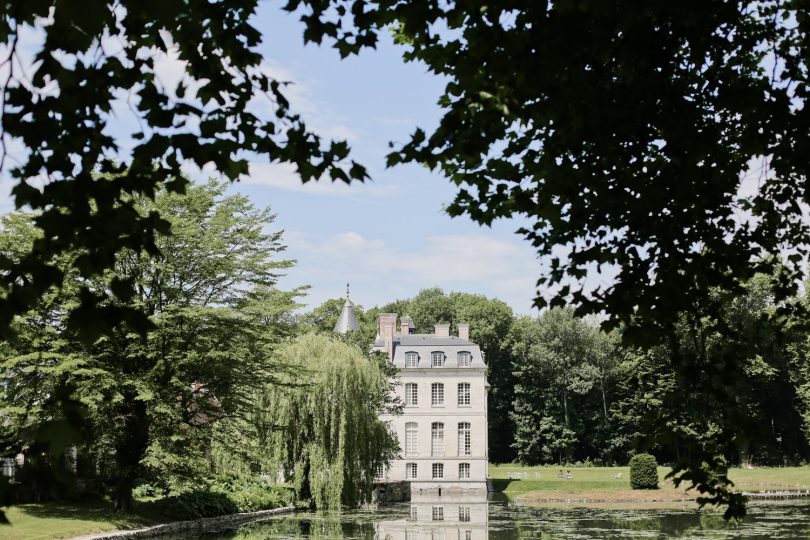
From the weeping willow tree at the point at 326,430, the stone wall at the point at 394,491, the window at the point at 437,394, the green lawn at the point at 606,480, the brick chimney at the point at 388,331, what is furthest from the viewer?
the brick chimney at the point at 388,331

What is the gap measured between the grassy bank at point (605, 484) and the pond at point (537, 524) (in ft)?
25.9

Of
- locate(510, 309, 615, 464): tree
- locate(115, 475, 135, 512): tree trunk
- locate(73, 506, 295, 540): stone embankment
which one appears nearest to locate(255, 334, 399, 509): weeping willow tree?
locate(73, 506, 295, 540): stone embankment

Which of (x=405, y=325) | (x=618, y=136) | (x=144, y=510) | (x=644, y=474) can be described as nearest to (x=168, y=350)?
(x=144, y=510)

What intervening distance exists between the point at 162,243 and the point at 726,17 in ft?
61.6

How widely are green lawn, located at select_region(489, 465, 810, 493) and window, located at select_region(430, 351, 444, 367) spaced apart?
25.9ft

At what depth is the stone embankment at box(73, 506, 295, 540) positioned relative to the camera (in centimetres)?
1915

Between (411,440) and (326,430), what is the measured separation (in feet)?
87.9

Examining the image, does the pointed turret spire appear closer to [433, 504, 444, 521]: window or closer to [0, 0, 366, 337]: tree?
[433, 504, 444, 521]: window

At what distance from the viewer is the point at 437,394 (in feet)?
182

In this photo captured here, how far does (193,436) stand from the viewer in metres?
22.8

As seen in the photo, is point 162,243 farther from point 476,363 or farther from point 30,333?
point 476,363

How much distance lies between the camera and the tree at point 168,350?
20781 mm

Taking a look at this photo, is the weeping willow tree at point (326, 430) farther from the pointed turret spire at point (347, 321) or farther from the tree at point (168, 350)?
the pointed turret spire at point (347, 321)

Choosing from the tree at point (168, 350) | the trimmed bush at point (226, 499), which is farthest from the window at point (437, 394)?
the tree at point (168, 350)
